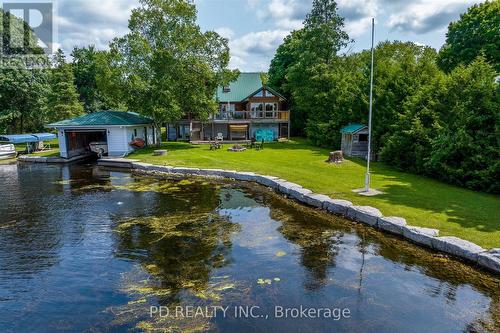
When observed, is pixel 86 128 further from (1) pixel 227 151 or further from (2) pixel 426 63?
(2) pixel 426 63

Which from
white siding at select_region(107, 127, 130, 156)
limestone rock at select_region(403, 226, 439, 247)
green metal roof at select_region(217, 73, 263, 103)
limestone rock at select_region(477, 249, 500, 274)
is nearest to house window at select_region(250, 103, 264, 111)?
green metal roof at select_region(217, 73, 263, 103)

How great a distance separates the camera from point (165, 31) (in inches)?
1169

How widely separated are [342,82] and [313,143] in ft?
22.0

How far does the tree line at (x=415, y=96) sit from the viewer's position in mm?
15828

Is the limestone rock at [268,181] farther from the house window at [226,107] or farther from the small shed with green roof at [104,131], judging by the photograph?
the house window at [226,107]

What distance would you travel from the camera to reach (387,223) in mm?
10883

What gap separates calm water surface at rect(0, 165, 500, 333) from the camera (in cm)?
649

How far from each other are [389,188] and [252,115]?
25321mm

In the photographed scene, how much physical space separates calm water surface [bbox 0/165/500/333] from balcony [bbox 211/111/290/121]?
25.0 m

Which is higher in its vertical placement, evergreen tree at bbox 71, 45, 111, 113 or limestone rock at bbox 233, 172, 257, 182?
evergreen tree at bbox 71, 45, 111, 113

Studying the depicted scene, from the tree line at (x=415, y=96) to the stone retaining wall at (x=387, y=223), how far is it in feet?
23.4

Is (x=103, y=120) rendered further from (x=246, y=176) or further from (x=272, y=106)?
(x=272, y=106)

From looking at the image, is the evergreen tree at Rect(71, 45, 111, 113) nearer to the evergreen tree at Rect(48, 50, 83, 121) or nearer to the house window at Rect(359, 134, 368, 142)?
the evergreen tree at Rect(48, 50, 83, 121)

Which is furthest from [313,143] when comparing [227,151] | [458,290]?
[458,290]
